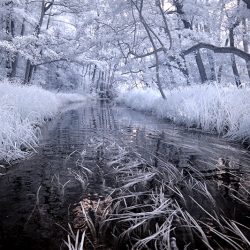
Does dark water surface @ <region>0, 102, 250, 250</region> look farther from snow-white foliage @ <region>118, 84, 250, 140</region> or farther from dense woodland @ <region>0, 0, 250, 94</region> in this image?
dense woodland @ <region>0, 0, 250, 94</region>

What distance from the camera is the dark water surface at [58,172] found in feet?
7.68

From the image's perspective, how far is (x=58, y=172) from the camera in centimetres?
393

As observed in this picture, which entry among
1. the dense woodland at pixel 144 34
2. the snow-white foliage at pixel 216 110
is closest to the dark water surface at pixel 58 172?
the snow-white foliage at pixel 216 110

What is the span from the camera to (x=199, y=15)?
1499cm

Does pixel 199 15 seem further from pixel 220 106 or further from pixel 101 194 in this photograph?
pixel 101 194

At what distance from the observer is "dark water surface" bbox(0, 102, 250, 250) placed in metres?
2.34

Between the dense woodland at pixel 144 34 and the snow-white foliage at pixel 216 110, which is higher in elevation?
the dense woodland at pixel 144 34

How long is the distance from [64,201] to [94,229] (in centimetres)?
74

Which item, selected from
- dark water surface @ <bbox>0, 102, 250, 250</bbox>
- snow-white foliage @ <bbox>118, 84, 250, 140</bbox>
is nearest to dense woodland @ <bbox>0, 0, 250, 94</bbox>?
snow-white foliage @ <bbox>118, 84, 250, 140</bbox>

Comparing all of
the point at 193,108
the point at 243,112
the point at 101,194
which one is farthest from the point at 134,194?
the point at 193,108

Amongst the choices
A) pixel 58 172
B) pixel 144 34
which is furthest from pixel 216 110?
pixel 144 34

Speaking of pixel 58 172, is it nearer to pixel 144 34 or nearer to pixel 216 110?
pixel 216 110

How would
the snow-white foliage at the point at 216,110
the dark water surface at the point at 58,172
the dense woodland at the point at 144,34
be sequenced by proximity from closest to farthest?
1. the dark water surface at the point at 58,172
2. the snow-white foliage at the point at 216,110
3. the dense woodland at the point at 144,34

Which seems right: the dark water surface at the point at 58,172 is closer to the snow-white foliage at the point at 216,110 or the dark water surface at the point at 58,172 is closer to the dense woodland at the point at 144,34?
the snow-white foliage at the point at 216,110
